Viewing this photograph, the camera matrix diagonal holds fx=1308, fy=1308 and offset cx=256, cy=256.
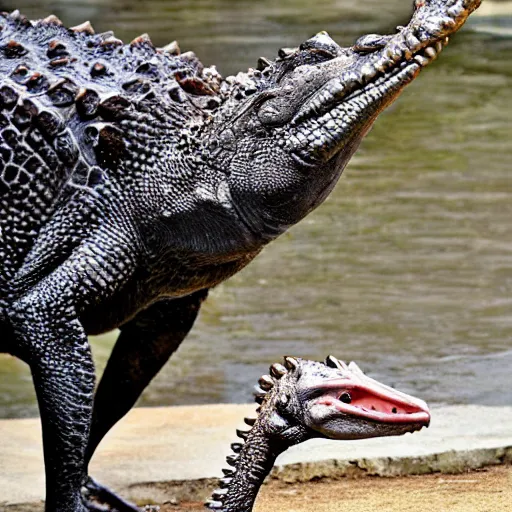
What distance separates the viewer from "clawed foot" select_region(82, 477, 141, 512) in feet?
15.9

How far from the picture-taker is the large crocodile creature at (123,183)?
3.98 m

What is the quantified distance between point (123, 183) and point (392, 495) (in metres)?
1.82

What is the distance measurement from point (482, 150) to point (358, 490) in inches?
282

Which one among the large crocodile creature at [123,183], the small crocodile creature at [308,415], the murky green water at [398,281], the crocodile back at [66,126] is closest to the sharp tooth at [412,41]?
the large crocodile creature at [123,183]

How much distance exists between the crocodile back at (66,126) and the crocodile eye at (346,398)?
3.25ft

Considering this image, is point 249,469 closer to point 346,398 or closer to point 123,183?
point 346,398

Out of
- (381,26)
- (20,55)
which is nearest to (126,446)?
(20,55)

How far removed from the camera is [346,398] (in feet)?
12.2

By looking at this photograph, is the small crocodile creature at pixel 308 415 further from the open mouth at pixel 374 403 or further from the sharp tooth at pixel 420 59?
the sharp tooth at pixel 420 59

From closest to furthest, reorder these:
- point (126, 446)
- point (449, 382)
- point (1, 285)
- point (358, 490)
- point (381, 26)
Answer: point (1, 285) < point (358, 490) < point (126, 446) < point (449, 382) < point (381, 26)

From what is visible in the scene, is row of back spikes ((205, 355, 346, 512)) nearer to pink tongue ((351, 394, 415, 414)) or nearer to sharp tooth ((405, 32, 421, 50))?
pink tongue ((351, 394, 415, 414))

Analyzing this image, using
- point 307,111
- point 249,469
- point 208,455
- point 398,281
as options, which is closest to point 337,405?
point 249,469

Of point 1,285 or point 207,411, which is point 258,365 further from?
point 1,285

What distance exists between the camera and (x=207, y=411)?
626cm
